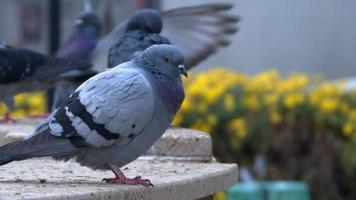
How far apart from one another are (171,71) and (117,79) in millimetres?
230

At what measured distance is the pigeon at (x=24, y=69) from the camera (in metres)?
6.76

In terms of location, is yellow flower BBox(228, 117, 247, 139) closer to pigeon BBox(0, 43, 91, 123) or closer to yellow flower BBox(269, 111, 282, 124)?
yellow flower BBox(269, 111, 282, 124)

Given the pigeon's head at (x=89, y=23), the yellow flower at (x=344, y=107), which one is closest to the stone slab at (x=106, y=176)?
the pigeon's head at (x=89, y=23)

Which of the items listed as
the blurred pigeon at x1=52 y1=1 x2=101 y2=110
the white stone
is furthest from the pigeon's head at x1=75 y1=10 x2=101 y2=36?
the white stone

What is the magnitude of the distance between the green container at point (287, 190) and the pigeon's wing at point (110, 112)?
4.48 m

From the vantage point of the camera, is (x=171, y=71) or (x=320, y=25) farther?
(x=320, y=25)

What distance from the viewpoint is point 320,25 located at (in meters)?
13.3

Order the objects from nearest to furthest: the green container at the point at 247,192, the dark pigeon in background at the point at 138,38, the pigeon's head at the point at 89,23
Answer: the dark pigeon in background at the point at 138,38 → the pigeon's head at the point at 89,23 → the green container at the point at 247,192

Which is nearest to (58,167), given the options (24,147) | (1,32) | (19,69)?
(24,147)

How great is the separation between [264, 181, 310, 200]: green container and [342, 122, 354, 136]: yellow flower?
59cm

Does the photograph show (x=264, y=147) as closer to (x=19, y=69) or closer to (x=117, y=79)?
(x=19, y=69)

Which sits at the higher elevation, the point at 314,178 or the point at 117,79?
the point at 117,79

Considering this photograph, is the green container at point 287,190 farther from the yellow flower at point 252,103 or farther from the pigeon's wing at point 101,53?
the pigeon's wing at point 101,53

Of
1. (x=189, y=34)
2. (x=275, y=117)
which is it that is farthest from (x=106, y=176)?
(x=275, y=117)
